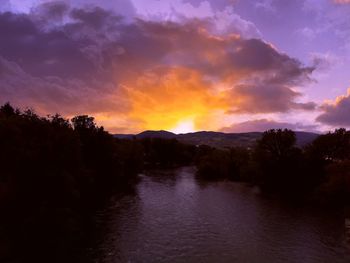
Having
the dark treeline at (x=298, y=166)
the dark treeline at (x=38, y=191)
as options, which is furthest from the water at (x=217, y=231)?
the dark treeline at (x=298, y=166)

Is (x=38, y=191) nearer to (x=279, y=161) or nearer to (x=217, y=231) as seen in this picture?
(x=217, y=231)

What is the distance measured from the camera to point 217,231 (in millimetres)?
49938

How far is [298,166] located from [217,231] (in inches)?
1976

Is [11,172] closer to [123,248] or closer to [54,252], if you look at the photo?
[54,252]

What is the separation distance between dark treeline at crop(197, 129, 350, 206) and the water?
11624 mm

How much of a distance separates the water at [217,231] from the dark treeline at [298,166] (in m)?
11.6

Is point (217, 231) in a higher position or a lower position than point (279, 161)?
lower

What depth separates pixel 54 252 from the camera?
3988 cm

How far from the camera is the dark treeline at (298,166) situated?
75.4 metres

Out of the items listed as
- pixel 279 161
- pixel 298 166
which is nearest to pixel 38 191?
pixel 298 166

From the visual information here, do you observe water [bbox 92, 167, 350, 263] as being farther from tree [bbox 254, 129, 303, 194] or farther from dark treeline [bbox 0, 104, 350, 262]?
tree [bbox 254, 129, 303, 194]

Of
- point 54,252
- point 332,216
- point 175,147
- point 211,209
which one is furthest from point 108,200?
point 175,147

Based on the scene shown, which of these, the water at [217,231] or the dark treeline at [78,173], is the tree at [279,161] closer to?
the dark treeline at [78,173]

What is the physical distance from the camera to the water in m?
40.3
